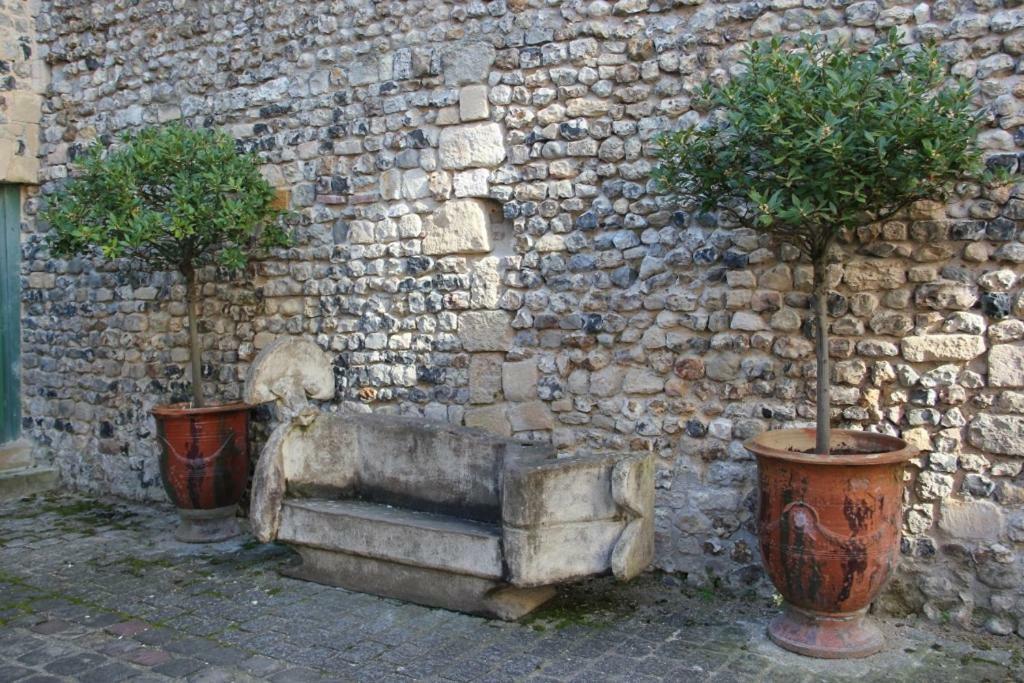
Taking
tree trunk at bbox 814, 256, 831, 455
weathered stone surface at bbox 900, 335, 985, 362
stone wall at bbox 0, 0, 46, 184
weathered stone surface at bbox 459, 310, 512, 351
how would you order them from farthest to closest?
stone wall at bbox 0, 0, 46, 184 → weathered stone surface at bbox 459, 310, 512, 351 → weathered stone surface at bbox 900, 335, 985, 362 → tree trunk at bbox 814, 256, 831, 455

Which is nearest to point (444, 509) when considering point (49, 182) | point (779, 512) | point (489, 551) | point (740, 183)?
point (489, 551)

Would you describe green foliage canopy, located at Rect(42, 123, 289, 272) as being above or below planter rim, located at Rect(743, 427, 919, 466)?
above

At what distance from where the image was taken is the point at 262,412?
5.66 meters

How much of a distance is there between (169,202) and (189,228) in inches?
10.9

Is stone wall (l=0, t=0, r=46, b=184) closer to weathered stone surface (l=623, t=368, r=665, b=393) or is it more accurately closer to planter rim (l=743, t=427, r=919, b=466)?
weathered stone surface (l=623, t=368, r=665, b=393)

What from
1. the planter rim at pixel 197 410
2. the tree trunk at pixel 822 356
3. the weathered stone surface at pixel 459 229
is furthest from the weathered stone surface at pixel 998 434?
the planter rim at pixel 197 410

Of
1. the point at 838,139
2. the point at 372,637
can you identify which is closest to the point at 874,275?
the point at 838,139

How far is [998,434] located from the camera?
3588 mm

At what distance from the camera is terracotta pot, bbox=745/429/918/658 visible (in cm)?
336

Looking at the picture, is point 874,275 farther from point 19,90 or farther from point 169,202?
point 19,90

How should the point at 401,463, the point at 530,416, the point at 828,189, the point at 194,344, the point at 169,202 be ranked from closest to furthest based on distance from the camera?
the point at 828,189 < the point at 401,463 < the point at 530,416 < the point at 169,202 < the point at 194,344

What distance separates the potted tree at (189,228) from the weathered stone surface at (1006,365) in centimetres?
372

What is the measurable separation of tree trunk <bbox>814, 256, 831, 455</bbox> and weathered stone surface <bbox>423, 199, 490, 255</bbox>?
1847 millimetres

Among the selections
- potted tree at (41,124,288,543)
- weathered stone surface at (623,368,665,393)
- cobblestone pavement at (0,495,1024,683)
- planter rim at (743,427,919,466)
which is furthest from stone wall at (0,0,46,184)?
planter rim at (743,427,919,466)
